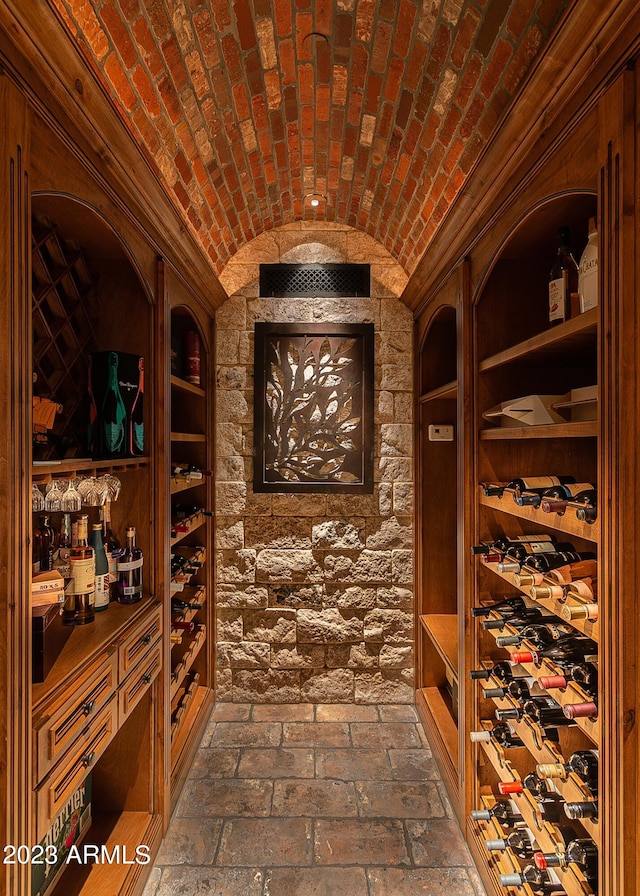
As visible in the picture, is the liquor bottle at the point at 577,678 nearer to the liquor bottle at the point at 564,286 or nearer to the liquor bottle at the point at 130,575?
the liquor bottle at the point at 564,286

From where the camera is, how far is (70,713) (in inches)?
51.9

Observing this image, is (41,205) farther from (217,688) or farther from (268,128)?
(217,688)

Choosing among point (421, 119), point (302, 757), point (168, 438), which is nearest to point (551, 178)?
point (421, 119)

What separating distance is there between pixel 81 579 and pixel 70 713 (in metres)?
0.42

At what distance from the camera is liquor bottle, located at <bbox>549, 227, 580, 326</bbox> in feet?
4.72

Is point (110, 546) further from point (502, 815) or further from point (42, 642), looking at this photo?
point (502, 815)

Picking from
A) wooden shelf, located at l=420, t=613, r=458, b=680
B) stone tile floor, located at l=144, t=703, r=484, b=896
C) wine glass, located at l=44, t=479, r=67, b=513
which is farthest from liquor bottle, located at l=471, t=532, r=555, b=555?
wine glass, located at l=44, t=479, r=67, b=513

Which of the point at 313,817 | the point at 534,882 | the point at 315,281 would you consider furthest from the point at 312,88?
the point at 313,817

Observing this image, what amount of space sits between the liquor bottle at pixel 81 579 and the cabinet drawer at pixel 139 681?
261 millimetres

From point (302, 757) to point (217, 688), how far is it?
2.58 feet

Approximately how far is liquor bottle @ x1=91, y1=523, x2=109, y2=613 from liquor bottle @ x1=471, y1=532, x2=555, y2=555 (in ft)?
4.38

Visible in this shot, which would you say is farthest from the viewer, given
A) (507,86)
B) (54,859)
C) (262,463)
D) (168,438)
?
(262,463)

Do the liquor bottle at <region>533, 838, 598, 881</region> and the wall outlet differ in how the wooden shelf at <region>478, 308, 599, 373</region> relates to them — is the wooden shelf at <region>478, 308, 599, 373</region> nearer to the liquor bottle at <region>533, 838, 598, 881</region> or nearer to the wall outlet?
the wall outlet

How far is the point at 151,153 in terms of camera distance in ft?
6.03
